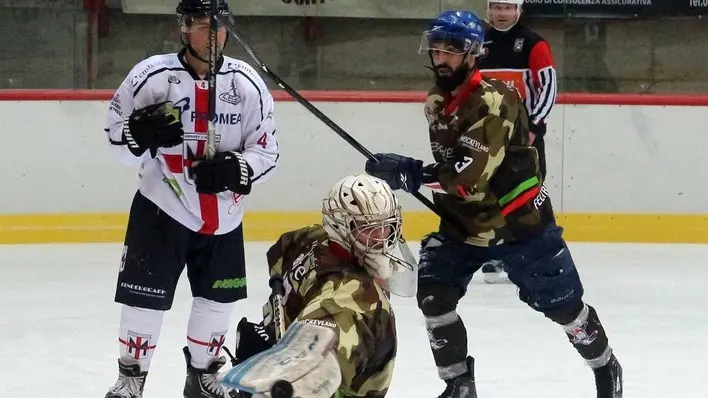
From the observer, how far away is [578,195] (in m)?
5.96

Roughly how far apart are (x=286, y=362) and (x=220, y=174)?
3.79ft

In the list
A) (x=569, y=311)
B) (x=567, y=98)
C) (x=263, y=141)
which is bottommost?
(x=569, y=311)

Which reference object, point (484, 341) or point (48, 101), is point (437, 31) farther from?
point (48, 101)

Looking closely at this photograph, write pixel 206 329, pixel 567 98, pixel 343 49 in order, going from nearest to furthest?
pixel 206 329 → pixel 567 98 → pixel 343 49

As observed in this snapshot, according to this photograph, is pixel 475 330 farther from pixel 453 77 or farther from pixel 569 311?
pixel 453 77

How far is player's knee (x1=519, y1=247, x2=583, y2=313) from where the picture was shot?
3.20m

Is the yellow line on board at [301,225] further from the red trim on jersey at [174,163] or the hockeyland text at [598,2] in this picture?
the red trim on jersey at [174,163]

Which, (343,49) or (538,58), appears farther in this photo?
(343,49)

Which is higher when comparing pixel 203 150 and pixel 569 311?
pixel 203 150

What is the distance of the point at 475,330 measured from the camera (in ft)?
14.1

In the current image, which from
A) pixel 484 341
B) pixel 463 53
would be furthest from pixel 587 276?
pixel 463 53

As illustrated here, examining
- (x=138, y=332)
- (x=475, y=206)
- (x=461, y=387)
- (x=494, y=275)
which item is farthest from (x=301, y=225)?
(x=138, y=332)

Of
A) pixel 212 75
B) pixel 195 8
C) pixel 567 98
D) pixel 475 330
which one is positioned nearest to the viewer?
pixel 212 75

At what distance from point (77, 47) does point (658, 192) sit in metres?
2.91
